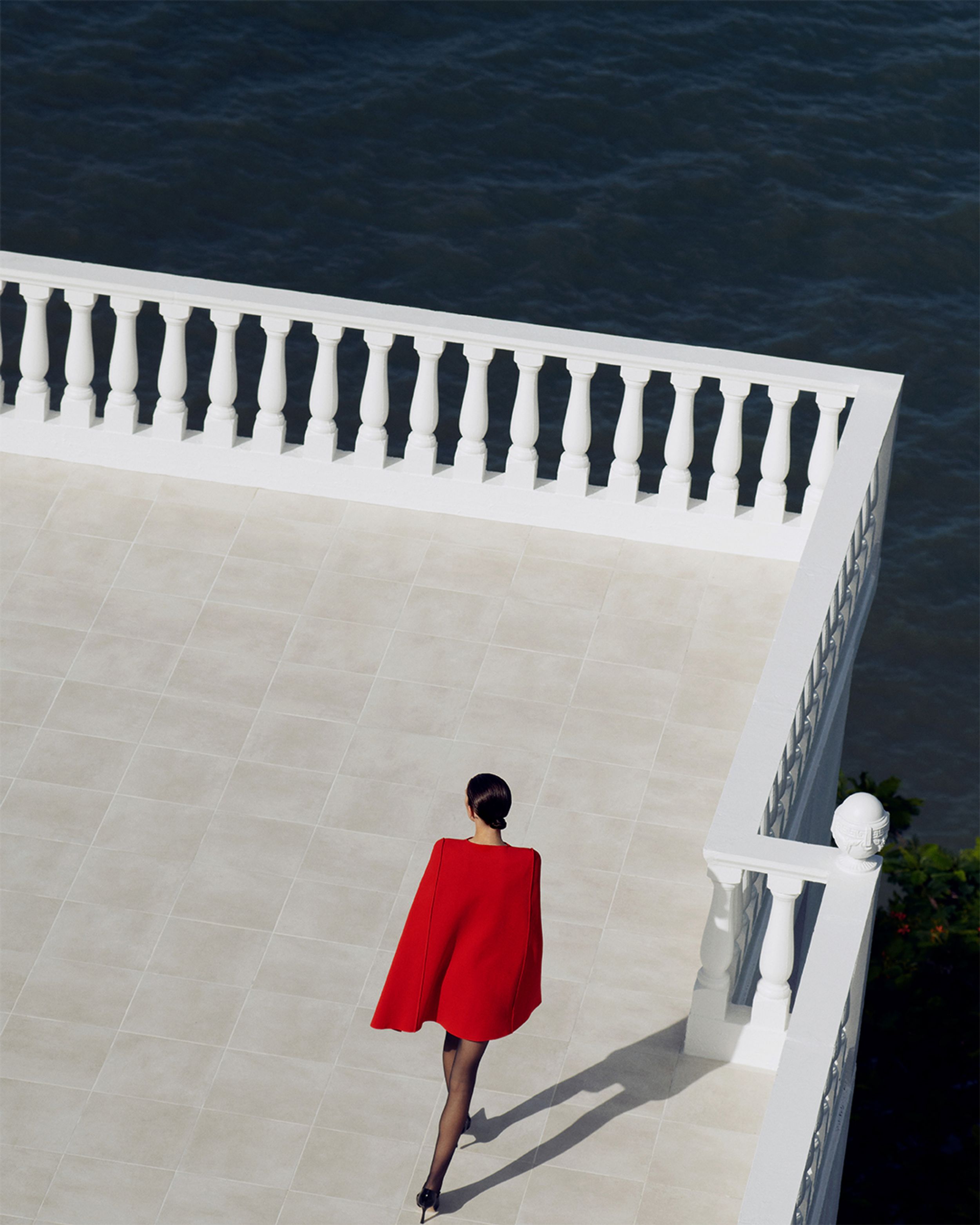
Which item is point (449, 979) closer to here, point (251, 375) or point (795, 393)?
point (795, 393)

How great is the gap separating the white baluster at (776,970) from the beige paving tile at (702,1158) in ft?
1.42

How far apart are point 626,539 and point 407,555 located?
42.8 inches

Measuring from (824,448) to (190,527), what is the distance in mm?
3102

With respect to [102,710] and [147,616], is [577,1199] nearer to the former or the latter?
[102,710]

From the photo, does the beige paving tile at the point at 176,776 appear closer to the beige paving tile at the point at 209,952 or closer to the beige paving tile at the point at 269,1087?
the beige paving tile at the point at 209,952

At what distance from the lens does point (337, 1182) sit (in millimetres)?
6770

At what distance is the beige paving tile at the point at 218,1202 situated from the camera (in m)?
6.65

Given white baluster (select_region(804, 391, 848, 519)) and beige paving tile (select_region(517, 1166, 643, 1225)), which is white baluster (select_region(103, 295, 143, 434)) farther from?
beige paving tile (select_region(517, 1166, 643, 1225))

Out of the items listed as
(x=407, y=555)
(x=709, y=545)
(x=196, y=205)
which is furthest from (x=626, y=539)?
(x=196, y=205)

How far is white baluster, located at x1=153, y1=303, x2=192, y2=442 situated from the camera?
32.3ft

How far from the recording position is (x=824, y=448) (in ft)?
30.8

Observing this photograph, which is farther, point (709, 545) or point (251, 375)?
point (251, 375)

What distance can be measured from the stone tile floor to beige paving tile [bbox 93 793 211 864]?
2 centimetres

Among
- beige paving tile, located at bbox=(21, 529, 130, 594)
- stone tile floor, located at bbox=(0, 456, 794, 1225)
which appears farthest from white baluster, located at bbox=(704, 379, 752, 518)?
beige paving tile, located at bbox=(21, 529, 130, 594)
